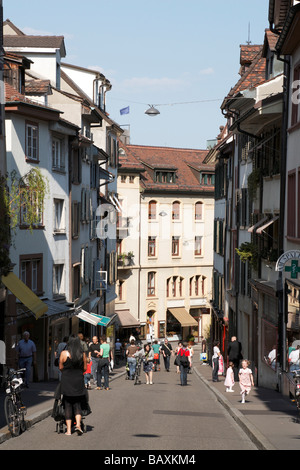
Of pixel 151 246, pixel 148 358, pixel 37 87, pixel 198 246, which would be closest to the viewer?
pixel 148 358

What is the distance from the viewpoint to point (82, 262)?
1591 inches

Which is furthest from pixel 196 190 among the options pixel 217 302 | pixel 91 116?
pixel 91 116

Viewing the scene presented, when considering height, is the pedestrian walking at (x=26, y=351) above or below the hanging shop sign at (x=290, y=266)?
below

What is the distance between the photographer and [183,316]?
76125 millimetres

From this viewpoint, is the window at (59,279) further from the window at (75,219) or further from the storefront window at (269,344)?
the storefront window at (269,344)

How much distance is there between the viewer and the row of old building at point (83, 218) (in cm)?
2950

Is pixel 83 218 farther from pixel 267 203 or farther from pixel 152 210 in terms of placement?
pixel 152 210

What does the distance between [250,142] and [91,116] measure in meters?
11.9

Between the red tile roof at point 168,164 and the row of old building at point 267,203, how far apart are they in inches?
1170

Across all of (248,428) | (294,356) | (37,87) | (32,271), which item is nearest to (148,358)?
(32,271)

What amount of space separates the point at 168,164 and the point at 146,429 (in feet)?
208

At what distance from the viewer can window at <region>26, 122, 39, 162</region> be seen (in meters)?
31.2

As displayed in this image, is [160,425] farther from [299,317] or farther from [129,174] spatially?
[129,174]

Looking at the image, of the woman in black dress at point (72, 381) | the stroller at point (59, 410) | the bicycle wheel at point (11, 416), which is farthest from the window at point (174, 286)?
the bicycle wheel at point (11, 416)
